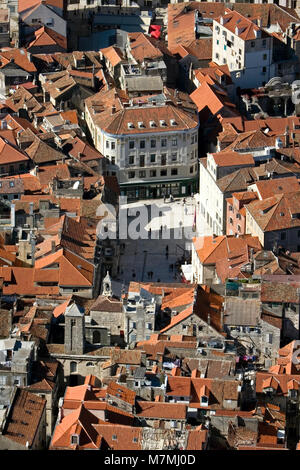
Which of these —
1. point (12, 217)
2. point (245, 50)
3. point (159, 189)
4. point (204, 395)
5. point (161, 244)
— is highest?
point (245, 50)

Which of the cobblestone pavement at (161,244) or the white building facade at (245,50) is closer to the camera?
the cobblestone pavement at (161,244)

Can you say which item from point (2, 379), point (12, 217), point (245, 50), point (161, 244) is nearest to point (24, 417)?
point (2, 379)

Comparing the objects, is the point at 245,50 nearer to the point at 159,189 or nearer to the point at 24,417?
the point at 159,189

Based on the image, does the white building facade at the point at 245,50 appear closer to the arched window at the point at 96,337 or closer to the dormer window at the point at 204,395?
the arched window at the point at 96,337

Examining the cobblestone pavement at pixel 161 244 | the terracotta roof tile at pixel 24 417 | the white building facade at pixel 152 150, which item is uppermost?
the white building facade at pixel 152 150

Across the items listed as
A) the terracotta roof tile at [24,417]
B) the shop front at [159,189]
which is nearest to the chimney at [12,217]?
the shop front at [159,189]

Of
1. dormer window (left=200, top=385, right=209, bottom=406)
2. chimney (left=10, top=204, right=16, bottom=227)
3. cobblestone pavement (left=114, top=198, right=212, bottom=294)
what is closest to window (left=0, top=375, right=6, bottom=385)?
dormer window (left=200, top=385, right=209, bottom=406)
